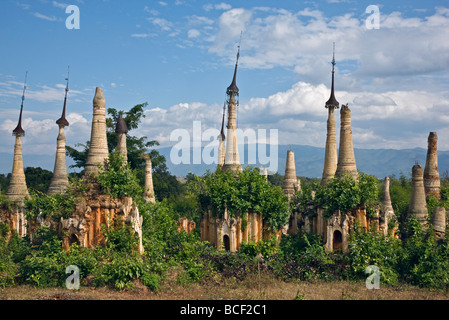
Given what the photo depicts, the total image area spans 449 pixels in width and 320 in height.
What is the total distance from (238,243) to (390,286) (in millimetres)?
6877

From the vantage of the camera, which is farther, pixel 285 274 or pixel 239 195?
pixel 239 195

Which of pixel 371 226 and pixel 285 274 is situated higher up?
pixel 371 226

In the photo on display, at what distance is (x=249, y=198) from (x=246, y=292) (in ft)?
20.7

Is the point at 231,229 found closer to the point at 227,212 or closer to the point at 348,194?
the point at 227,212

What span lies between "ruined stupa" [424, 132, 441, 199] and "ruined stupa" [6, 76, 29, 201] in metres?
22.7

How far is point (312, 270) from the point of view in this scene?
61.4ft

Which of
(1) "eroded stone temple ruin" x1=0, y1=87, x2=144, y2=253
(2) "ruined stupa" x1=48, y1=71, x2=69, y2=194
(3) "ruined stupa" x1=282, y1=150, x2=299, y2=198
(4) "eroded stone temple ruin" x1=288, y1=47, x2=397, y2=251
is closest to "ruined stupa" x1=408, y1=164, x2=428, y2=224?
(4) "eroded stone temple ruin" x1=288, y1=47, x2=397, y2=251

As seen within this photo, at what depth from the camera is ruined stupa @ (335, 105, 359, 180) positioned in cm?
2078

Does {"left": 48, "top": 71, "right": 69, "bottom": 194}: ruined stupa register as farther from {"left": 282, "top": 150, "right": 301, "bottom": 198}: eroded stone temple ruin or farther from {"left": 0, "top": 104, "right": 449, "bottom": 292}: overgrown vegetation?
{"left": 282, "top": 150, "right": 301, "bottom": 198}: eroded stone temple ruin

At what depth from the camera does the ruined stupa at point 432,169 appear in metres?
23.8
